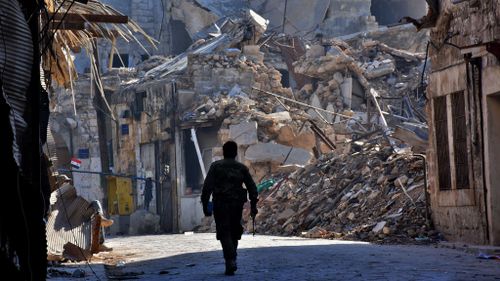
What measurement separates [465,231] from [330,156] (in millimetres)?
13103

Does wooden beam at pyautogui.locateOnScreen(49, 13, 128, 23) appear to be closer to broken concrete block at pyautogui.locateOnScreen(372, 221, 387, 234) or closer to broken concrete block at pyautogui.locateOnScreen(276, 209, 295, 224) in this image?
broken concrete block at pyautogui.locateOnScreen(372, 221, 387, 234)

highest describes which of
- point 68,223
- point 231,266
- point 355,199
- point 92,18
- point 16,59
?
point 92,18

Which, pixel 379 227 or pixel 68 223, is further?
pixel 379 227

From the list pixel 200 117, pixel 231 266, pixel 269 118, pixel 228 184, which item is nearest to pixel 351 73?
pixel 269 118

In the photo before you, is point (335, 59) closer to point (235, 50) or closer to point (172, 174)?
point (235, 50)

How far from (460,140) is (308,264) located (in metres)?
5.62

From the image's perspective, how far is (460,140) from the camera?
1814 centimetres

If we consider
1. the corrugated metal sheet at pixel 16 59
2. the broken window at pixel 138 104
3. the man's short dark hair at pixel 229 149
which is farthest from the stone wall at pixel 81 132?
the corrugated metal sheet at pixel 16 59

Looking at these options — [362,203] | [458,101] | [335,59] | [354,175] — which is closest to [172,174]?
[335,59]

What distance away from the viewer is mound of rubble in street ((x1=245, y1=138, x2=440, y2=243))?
21.3 metres

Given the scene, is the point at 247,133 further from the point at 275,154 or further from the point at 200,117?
the point at 200,117

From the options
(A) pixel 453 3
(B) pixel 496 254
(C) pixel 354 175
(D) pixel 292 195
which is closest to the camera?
(B) pixel 496 254

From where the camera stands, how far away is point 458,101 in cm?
→ 1809

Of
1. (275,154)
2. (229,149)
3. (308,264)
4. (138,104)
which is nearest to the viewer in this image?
(229,149)
